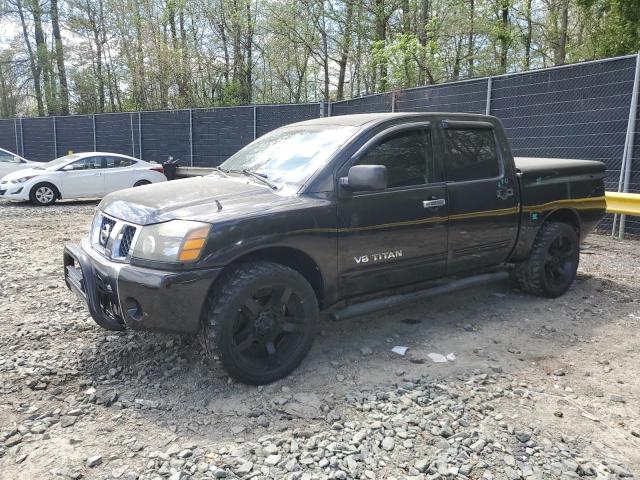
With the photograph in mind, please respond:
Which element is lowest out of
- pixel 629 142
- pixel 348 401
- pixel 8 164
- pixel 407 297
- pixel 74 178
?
pixel 348 401

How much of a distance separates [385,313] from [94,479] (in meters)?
2.95

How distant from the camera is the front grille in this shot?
11.1 ft

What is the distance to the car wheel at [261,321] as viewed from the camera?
3.25 meters

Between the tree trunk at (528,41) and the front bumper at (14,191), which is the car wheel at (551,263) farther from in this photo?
the tree trunk at (528,41)

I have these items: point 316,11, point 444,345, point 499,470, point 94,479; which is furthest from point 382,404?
point 316,11

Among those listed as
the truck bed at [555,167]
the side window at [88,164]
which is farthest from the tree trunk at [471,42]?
the truck bed at [555,167]

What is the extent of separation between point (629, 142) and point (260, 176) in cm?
663

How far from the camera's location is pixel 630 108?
7.97 m

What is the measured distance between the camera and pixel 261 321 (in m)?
3.45

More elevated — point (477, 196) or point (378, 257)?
point (477, 196)

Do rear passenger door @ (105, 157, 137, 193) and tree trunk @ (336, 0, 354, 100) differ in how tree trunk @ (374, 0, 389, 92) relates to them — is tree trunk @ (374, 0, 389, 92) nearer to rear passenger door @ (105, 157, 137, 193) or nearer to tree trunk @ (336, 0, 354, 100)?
tree trunk @ (336, 0, 354, 100)

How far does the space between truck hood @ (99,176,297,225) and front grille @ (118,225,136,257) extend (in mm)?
60

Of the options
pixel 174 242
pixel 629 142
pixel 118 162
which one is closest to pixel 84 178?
pixel 118 162

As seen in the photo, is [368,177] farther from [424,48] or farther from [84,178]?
[424,48]
